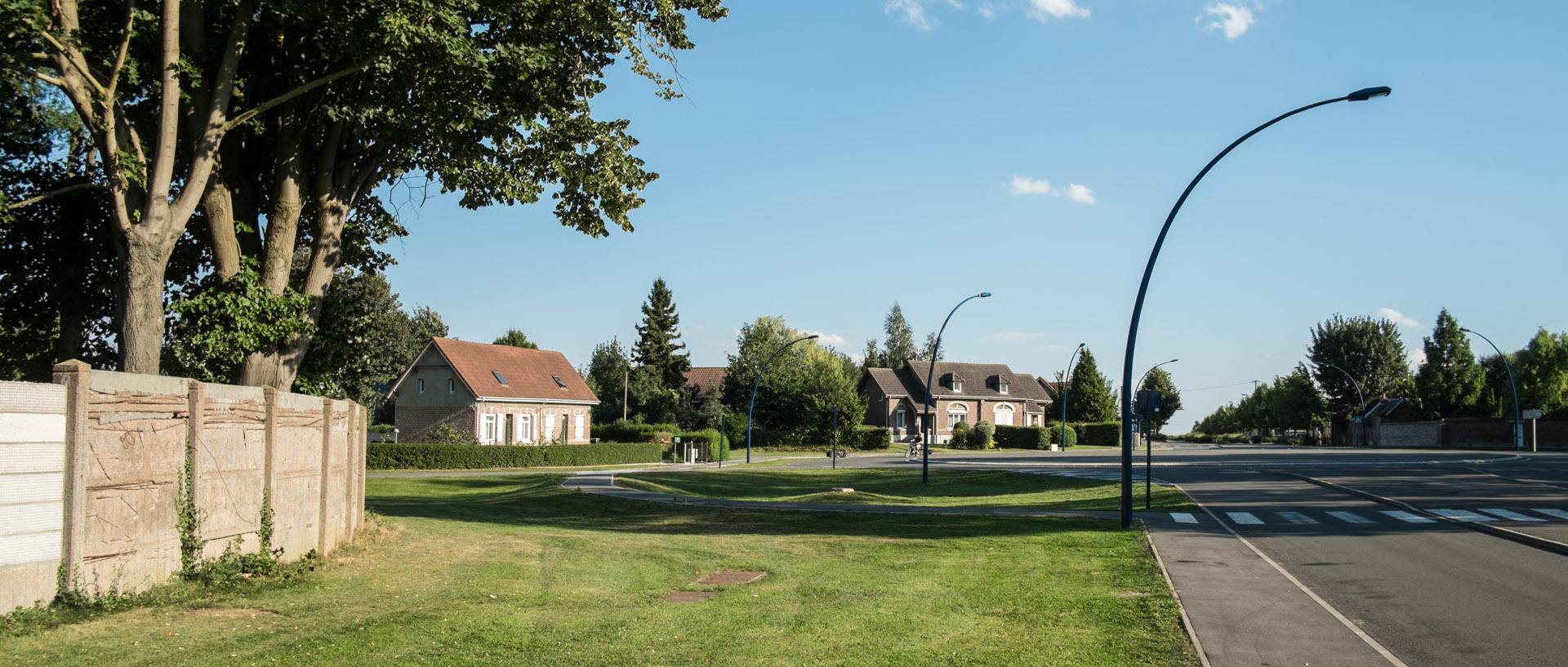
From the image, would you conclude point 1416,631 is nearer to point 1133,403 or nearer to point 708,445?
point 1133,403

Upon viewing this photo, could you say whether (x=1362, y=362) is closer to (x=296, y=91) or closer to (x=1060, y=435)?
(x=1060, y=435)

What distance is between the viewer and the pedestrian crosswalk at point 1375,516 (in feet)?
64.3

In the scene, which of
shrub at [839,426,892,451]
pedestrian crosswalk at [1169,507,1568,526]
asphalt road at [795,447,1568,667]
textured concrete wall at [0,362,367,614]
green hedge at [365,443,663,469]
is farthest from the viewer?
shrub at [839,426,892,451]

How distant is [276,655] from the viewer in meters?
7.63

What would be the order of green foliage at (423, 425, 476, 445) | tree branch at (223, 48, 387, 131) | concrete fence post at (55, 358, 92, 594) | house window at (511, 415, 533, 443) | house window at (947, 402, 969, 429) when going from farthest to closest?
house window at (947, 402, 969, 429)
house window at (511, 415, 533, 443)
green foliage at (423, 425, 476, 445)
tree branch at (223, 48, 387, 131)
concrete fence post at (55, 358, 92, 594)

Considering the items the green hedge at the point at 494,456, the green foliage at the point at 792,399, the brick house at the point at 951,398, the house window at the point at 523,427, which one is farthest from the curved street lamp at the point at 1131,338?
the brick house at the point at 951,398

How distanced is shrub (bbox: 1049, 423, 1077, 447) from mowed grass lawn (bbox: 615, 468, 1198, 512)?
3598 cm

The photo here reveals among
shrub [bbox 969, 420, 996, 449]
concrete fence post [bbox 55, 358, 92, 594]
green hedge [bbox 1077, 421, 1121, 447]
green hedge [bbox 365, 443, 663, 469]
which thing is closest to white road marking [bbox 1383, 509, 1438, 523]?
concrete fence post [bbox 55, 358, 92, 594]

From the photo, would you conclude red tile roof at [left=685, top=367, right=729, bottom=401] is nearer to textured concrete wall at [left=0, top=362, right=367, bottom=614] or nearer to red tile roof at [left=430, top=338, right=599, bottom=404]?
red tile roof at [left=430, top=338, right=599, bottom=404]

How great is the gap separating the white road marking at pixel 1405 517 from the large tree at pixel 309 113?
16171 mm

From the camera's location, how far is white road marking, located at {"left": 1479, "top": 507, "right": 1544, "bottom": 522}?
64.4ft

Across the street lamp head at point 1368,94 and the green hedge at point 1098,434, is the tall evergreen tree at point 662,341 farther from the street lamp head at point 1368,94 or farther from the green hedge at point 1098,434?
the street lamp head at point 1368,94

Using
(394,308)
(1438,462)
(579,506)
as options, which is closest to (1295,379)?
(1438,462)

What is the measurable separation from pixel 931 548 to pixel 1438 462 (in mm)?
37537
